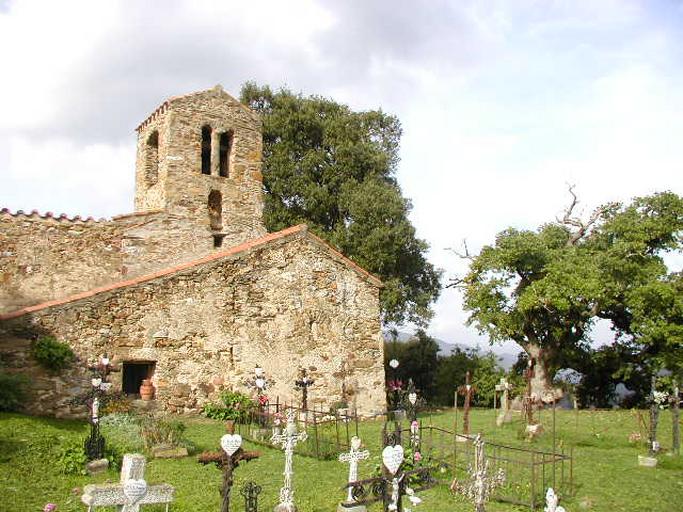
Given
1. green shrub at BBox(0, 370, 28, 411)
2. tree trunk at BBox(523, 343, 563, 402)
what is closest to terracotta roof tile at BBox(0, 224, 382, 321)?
green shrub at BBox(0, 370, 28, 411)

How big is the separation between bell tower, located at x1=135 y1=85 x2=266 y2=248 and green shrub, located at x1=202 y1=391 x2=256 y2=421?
6104mm

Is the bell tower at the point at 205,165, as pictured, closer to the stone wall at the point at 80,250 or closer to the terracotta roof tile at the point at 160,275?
the stone wall at the point at 80,250

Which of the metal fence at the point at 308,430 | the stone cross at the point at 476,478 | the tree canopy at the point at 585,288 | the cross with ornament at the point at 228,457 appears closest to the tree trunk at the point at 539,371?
the tree canopy at the point at 585,288

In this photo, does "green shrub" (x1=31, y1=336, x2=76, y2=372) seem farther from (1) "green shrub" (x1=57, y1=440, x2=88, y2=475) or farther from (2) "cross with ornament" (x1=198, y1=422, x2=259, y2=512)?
(2) "cross with ornament" (x1=198, y1=422, x2=259, y2=512)

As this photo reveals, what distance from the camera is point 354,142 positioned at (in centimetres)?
3044

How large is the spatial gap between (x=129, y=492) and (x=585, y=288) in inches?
675

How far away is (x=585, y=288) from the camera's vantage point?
2041 cm

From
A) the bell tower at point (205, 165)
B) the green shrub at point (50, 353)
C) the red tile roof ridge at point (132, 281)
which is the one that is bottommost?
the green shrub at point (50, 353)

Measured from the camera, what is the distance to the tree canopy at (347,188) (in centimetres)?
2764

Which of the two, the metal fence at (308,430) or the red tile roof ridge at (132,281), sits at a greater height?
the red tile roof ridge at (132,281)

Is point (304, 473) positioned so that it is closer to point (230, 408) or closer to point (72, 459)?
point (72, 459)

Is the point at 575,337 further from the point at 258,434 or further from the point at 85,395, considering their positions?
the point at 85,395

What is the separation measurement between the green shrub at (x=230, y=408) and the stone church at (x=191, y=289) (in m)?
0.24

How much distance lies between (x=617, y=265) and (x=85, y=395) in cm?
1696
